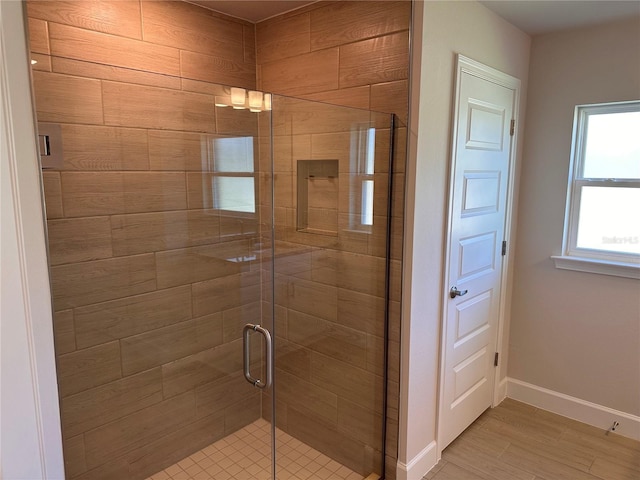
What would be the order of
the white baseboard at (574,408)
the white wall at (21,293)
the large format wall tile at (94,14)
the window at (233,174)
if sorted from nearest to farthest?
the white wall at (21,293), the large format wall tile at (94,14), the window at (233,174), the white baseboard at (574,408)

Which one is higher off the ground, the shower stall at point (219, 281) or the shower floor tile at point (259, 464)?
the shower stall at point (219, 281)

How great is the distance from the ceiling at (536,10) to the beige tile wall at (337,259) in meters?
0.12

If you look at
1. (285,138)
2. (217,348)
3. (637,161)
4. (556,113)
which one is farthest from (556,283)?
(217,348)

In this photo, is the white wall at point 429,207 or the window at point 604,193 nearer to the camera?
the white wall at point 429,207

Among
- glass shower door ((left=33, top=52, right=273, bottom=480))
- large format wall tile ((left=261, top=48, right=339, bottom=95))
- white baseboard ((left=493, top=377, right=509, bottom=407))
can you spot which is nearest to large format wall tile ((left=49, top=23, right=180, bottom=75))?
glass shower door ((left=33, top=52, right=273, bottom=480))

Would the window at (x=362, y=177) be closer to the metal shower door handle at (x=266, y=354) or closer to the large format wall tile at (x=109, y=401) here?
the metal shower door handle at (x=266, y=354)

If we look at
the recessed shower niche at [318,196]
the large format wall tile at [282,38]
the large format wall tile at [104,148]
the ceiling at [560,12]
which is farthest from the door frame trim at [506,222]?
the large format wall tile at [104,148]

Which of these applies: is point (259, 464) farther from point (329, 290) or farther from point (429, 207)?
point (429, 207)

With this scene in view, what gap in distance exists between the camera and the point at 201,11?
231 centimetres

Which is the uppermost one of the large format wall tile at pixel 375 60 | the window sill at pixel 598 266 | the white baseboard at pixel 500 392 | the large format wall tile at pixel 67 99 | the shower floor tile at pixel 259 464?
the large format wall tile at pixel 375 60

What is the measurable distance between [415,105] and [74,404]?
205 centimetres

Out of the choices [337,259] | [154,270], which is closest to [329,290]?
[337,259]

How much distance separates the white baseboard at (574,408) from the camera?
2.58 m

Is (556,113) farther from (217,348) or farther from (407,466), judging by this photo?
(217,348)
